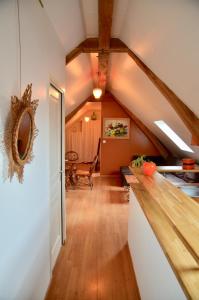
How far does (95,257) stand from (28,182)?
173 centimetres

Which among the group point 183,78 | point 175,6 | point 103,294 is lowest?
point 103,294

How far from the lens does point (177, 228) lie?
1343mm

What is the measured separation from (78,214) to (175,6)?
3.63m

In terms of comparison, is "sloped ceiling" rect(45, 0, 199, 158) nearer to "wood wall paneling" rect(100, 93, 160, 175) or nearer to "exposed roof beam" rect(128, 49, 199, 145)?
"exposed roof beam" rect(128, 49, 199, 145)

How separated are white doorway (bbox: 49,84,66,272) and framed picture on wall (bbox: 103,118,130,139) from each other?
4451 millimetres

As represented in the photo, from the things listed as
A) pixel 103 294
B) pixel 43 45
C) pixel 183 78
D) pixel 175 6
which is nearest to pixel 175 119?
pixel 183 78

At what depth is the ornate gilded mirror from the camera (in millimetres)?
1288

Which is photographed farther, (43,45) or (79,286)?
(79,286)

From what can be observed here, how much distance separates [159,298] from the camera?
1463mm

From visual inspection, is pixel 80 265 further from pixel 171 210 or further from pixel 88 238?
pixel 171 210

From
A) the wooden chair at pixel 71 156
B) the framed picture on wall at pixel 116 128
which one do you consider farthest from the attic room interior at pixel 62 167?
the framed picture on wall at pixel 116 128

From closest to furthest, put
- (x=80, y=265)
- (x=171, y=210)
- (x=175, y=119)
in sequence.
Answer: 1. (x=171, y=210)
2. (x=80, y=265)
3. (x=175, y=119)

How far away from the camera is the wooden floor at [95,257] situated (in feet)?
7.43

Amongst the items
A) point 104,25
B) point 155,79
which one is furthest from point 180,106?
point 104,25
